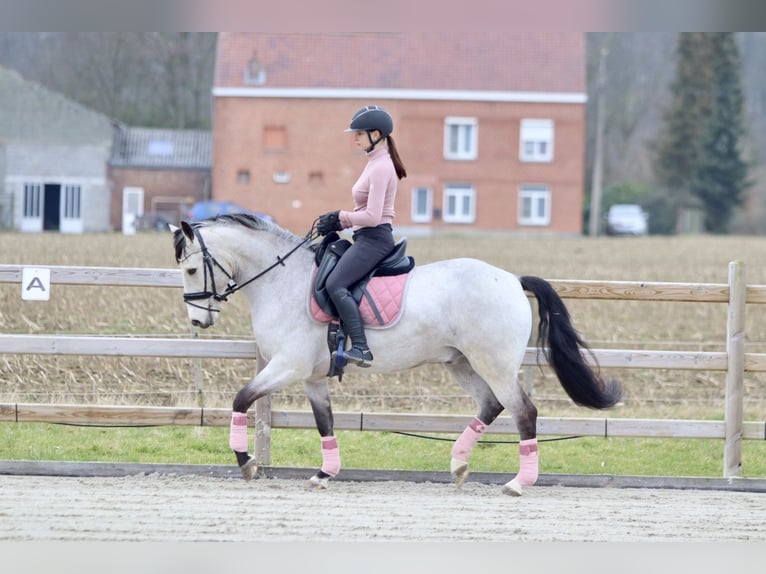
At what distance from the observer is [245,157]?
5728 centimetres

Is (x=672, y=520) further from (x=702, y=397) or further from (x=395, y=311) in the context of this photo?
(x=702, y=397)

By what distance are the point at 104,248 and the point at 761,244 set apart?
26.8 metres

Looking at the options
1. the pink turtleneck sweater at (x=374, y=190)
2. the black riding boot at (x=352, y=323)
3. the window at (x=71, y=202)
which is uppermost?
the window at (x=71, y=202)

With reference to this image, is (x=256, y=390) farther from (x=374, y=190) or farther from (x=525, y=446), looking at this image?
(x=525, y=446)

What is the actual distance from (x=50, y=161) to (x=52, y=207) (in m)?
2.79

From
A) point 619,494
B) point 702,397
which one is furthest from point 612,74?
point 619,494

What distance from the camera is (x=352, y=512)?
731 cm

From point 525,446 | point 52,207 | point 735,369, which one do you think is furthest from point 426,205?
point 525,446

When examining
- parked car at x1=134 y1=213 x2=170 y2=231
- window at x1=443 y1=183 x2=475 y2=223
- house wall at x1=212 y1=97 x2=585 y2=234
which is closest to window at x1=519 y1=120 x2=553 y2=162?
house wall at x1=212 y1=97 x2=585 y2=234

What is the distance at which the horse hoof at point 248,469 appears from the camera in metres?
8.13

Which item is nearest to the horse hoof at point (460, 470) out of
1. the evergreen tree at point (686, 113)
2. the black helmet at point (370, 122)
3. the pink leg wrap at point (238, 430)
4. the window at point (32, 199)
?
the pink leg wrap at point (238, 430)

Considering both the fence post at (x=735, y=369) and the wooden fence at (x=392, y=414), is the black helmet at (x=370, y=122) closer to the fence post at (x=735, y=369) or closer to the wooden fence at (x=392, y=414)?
the wooden fence at (x=392, y=414)

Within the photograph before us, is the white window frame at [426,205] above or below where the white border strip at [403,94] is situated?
below

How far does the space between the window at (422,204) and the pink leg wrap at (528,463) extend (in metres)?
49.0
